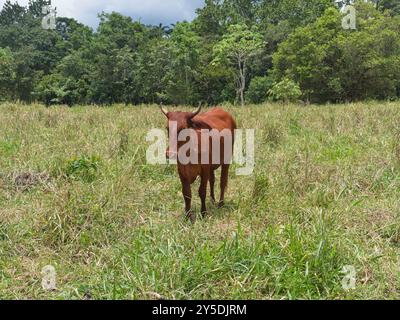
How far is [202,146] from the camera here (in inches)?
160

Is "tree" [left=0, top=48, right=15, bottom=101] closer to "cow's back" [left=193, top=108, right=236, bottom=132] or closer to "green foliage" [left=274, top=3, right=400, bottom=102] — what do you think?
"green foliage" [left=274, top=3, right=400, bottom=102]

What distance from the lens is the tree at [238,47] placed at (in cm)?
2967

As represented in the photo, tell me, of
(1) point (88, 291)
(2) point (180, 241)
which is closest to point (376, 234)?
(2) point (180, 241)

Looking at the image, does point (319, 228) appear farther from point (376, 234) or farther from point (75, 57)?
point (75, 57)

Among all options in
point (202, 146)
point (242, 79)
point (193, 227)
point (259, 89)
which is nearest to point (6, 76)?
point (242, 79)

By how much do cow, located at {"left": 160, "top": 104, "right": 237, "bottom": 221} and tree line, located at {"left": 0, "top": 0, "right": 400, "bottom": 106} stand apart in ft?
→ 62.7

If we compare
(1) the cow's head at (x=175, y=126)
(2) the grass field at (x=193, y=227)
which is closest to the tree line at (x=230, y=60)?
(2) the grass field at (x=193, y=227)

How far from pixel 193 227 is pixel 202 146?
85 centimetres

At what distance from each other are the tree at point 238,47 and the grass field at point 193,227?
24.0 metres

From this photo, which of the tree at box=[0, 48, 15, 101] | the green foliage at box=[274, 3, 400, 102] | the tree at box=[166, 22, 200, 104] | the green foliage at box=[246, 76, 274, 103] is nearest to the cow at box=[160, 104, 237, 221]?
the green foliage at box=[274, 3, 400, 102]

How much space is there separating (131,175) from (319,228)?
105 inches

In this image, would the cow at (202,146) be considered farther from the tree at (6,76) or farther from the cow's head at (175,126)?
the tree at (6,76)

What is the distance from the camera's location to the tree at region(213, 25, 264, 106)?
29.7m

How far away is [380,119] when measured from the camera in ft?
29.1
